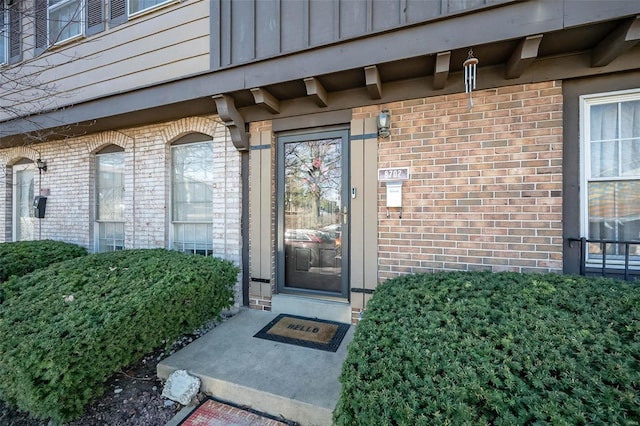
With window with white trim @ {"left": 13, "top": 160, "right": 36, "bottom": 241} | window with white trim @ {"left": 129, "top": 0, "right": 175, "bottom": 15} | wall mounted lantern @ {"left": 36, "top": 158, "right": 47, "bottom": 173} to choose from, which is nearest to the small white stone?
window with white trim @ {"left": 129, "top": 0, "right": 175, "bottom": 15}

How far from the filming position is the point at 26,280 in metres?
3.08

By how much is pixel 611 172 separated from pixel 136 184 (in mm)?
5891

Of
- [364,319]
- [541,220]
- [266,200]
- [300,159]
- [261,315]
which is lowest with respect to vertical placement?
[261,315]

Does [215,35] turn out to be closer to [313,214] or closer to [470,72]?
[313,214]

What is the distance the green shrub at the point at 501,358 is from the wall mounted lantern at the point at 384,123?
5.77 feet

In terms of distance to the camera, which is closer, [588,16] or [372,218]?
[588,16]

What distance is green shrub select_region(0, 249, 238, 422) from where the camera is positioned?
186cm

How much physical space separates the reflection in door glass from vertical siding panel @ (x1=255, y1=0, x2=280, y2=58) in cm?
107

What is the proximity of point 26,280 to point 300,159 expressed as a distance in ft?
10.8

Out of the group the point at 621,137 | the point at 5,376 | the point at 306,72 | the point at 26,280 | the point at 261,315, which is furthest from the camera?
the point at 261,315

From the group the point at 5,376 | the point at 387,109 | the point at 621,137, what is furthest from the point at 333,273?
the point at 621,137

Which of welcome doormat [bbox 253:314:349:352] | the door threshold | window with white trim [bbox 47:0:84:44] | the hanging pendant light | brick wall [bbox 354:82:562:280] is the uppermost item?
window with white trim [bbox 47:0:84:44]

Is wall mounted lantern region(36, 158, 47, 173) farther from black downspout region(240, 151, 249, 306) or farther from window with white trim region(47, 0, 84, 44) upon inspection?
black downspout region(240, 151, 249, 306)

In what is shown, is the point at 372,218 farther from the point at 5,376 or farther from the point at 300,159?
the point at 5,376
